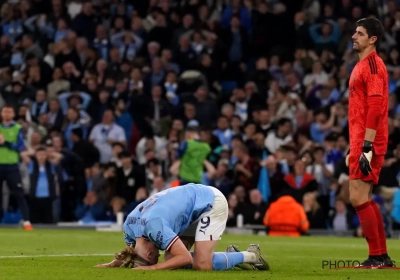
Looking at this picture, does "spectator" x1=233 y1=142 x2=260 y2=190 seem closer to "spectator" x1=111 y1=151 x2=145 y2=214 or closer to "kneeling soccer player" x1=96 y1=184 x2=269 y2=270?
"spectator" x1=111 y1=151 x2=145 y2=214

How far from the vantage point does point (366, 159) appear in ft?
39.2

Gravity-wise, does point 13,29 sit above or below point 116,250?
above

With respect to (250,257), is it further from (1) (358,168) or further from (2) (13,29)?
(2) (13,29)

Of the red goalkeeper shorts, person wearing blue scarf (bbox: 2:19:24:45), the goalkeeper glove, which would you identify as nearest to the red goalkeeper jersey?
the red goalkeeper shorts

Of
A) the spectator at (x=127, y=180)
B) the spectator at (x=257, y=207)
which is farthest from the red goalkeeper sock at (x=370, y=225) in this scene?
the spectator at (x=127, y=180)

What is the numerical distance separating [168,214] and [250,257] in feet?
3.67

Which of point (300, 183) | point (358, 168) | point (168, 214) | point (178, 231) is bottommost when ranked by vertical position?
point (300, 183)

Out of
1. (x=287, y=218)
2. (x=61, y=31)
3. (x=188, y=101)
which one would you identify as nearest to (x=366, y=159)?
(x=287, y=218)

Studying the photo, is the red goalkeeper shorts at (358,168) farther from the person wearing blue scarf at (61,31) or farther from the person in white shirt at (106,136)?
the person wearing blue scarf at (61,31)

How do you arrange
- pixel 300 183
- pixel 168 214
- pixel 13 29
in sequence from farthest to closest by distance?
pixel 13 29 → pixel 300 183 → pixel 168 214

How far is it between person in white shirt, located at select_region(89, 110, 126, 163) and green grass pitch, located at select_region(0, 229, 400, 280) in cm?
474

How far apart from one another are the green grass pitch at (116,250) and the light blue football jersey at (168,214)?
1.10ft

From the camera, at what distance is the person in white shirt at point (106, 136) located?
2603 centimetres

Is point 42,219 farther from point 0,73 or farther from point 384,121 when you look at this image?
point 384,121
